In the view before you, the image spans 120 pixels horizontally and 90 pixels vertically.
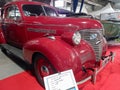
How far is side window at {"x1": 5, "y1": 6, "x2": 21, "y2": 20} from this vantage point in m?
3.73

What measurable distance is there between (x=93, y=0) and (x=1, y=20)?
1505 centimetres

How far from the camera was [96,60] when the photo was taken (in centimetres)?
266

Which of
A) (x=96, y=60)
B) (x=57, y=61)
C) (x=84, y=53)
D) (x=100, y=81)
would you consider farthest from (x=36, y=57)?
(x=100, y=81)

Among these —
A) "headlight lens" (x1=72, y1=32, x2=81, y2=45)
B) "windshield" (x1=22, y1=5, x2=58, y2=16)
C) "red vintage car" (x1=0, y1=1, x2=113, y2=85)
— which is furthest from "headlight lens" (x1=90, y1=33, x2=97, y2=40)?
"windshield" (x1=22, y1=5, x2=58, y2=16)

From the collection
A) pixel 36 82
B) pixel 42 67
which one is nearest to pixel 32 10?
pixel 42 67

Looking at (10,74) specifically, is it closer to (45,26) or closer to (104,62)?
(45,26)

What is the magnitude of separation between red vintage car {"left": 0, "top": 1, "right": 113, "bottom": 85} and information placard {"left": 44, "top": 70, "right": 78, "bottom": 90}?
0.34 meters

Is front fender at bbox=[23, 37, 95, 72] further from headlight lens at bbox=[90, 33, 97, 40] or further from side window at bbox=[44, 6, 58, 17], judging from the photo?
side window at bbox=[44, 6, 58, 17]

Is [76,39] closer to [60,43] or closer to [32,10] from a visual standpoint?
[60,43]

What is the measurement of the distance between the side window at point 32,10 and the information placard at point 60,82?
7.26ft

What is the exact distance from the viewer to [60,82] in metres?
1.74

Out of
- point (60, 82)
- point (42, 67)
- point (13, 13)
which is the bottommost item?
point (42, 67)

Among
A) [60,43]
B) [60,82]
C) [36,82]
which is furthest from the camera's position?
[36,82]

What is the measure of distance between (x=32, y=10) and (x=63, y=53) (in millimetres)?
1948
